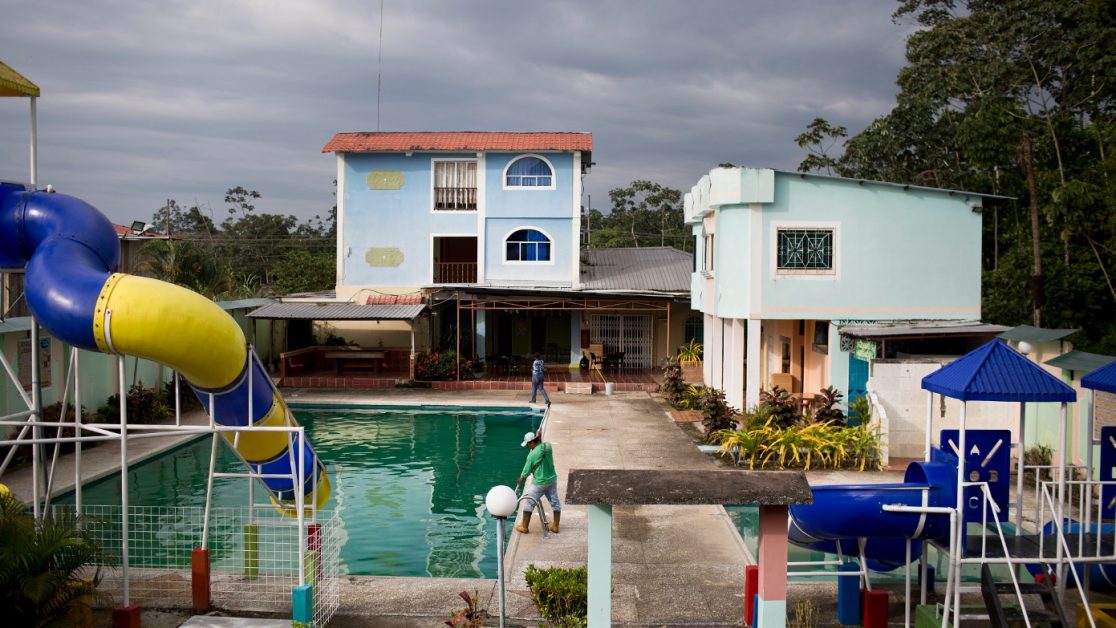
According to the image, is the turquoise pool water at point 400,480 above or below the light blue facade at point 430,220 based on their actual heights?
below

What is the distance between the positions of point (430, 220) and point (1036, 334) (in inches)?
735

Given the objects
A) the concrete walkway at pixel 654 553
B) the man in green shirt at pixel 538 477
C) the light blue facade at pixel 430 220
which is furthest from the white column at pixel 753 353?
the light blue facade at pixel 430 220

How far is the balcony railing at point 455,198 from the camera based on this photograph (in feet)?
88.9

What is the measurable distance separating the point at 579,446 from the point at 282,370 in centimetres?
1106

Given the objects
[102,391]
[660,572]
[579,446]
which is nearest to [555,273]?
[579,446]

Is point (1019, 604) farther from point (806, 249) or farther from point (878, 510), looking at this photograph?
point (806, 249)

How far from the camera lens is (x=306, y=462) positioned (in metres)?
8.33

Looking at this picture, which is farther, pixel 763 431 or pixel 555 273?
pixel 555 273

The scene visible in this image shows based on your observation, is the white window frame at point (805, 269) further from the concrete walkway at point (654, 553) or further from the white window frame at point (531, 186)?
the white window frame at point (531, 186)

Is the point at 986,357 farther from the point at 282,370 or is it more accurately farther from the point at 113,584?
the point at 282,370

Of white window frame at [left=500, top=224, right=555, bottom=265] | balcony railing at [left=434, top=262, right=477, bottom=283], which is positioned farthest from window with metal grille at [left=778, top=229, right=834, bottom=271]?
balcony railing at [left=434, top=262, right=477, bottom=283]

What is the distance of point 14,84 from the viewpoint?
7.97m

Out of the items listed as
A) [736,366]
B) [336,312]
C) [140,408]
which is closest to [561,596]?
[736,366]

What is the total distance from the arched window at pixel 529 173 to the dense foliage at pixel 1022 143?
11.6m
